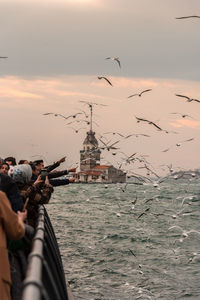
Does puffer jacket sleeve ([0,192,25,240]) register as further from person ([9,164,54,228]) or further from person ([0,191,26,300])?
person ([9,164,54,228])

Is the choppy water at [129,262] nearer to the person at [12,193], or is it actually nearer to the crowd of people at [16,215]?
the crowd of people at [16,215]

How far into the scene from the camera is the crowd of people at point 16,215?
4672 mm

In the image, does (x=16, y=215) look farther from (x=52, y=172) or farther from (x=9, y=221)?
(x=52, y=172)

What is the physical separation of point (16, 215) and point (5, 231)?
0.14m

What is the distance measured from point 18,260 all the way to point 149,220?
219 ft

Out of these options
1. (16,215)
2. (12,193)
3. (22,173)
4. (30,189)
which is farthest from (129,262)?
(16,215)

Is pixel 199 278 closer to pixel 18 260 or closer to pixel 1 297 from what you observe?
pixel 18 260

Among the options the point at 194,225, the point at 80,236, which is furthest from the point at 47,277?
the point at 194,225

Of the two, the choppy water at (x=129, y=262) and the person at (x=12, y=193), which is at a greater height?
the person at (x=12, y=193)

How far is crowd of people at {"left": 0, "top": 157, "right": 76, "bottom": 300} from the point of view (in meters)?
4.67

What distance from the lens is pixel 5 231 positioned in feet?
15.4

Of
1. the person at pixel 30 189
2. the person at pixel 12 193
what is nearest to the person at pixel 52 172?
the person at pixel 30 189

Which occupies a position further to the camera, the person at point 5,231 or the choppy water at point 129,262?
the choppy water at point 129,262

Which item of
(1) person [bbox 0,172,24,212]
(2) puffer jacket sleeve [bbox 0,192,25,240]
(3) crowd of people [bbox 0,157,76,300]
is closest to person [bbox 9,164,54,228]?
(3) crowd of people [bbox 0,157,76,300]
